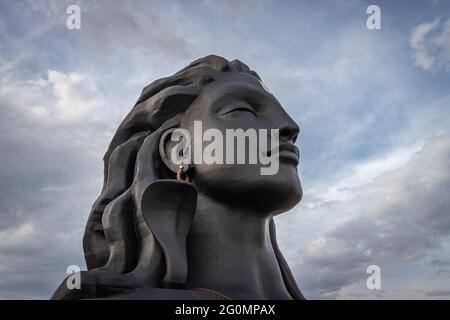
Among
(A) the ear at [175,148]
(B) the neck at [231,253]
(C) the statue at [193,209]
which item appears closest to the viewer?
(C) the statue at [193,209]

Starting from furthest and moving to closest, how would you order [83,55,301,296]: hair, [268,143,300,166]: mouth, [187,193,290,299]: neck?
[268,143,300,166]: mouth < [83,55,301,296]: hair < [187,193,290,299]: neck

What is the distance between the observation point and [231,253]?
6.46m

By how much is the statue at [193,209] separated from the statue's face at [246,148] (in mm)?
12

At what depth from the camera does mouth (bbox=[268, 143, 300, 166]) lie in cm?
669

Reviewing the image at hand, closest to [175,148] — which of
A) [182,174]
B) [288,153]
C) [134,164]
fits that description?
[182,174]

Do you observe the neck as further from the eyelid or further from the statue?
the eyelid

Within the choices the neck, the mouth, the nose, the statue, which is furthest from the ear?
the nose

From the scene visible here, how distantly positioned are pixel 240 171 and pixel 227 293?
1.32 metres

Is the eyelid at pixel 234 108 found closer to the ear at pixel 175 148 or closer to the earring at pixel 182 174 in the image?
the ear at pixel 175 148

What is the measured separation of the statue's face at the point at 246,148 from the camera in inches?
256

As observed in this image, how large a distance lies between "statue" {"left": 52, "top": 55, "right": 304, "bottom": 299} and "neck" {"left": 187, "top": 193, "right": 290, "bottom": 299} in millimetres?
11

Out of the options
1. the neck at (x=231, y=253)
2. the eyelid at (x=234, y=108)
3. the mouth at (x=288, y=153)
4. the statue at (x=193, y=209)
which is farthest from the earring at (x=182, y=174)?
the mouth at (x=288, y=153)

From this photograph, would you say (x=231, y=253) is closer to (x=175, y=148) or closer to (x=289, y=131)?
(x=175, y=148)
